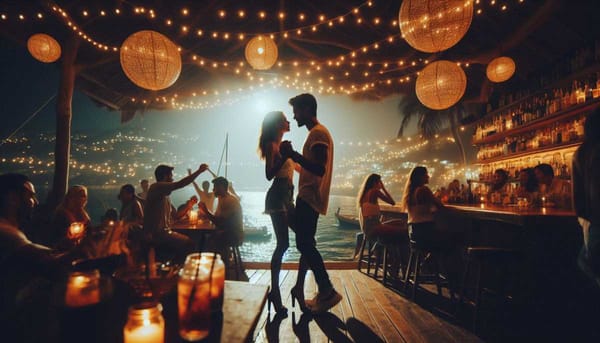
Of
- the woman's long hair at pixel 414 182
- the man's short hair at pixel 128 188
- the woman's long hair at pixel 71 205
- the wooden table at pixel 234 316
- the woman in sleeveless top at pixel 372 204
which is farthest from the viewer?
the man's short hair at pixel 128 188

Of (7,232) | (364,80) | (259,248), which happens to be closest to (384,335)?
(7,232)

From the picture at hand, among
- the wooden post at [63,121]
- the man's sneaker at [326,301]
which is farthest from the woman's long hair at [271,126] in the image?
the wooden post at [63,121]

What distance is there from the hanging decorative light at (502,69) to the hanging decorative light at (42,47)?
6.90m

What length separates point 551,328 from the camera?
242cm

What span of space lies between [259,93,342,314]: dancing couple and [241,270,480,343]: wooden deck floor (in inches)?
6.1

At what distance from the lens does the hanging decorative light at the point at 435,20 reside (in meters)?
2.89

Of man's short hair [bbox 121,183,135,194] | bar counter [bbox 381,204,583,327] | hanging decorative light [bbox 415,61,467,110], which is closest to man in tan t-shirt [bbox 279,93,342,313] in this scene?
bar counter [bbox 381,204,583,327]

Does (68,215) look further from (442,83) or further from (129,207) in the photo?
(442,83)

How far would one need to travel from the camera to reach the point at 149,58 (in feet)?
11.4

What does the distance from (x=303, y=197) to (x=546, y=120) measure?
4.60 m

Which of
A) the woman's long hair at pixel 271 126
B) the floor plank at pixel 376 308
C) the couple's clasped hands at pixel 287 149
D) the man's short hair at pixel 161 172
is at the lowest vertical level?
the floor plank at pixel 376 308

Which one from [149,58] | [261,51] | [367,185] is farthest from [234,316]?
[261,51]

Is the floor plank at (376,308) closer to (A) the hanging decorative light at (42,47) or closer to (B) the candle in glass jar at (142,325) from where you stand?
(B) the candle in glass jar at (142,325)

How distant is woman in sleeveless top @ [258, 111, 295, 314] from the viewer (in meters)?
2.58
